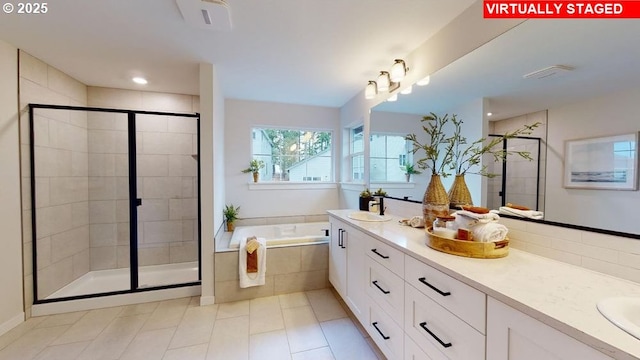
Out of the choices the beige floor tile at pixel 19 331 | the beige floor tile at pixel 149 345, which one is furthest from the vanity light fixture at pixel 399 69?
the beige floor tile at pixel 19 331

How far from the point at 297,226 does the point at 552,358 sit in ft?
9.69

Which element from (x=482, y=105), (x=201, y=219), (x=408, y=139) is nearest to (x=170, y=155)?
(x=201, y=219)

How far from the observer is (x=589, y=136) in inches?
40.3

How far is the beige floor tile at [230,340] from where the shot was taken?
1678 mm

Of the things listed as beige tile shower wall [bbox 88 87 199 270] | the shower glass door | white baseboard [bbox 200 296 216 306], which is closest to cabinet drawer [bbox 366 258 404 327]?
white baseboard [bbox 200 296 216 306]

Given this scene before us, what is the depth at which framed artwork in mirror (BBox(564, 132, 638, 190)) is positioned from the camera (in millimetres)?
904

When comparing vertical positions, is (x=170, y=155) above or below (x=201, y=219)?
above

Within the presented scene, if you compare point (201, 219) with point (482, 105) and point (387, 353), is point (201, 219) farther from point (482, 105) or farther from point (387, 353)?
point (482, 105)

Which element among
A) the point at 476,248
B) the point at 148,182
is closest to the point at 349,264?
the point at 476,248

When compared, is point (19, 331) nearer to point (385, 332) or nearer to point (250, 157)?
point (250, 157)

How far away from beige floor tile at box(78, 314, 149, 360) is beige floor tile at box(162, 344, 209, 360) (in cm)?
36

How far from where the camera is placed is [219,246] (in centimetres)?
247

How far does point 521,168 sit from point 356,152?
2.15 metres

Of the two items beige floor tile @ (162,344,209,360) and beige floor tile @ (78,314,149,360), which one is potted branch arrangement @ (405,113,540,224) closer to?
beige floor tile @ (162,344,209,360)
